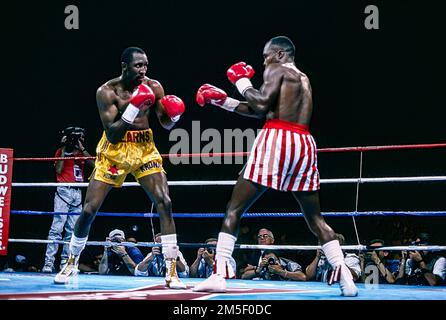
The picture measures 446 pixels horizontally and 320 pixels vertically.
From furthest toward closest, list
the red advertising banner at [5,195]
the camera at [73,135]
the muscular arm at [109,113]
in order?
the camera at [73,135]
the red advertising banner at [5,195]
the muscular arm at [109,113]

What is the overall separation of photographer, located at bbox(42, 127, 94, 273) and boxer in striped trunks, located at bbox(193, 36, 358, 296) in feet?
7.81

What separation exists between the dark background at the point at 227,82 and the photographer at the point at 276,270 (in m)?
2.12

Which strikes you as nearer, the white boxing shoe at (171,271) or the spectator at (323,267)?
the white boxing shoe at (171,271)

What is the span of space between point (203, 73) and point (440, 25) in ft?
10.3

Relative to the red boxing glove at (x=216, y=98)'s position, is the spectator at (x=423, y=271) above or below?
below

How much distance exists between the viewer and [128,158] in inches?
123

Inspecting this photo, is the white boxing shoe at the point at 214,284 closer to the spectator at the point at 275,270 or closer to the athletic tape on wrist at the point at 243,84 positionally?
the athletic tape on wrist at the point at 243,84

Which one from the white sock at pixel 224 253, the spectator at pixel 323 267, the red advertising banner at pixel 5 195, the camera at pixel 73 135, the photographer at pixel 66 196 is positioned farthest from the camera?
the camera at pixel 73 135

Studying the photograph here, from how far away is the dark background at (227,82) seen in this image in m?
7.14

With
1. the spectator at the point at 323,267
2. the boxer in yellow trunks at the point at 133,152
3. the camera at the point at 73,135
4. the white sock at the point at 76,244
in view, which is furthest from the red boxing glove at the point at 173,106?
the camera at the point at 73,135

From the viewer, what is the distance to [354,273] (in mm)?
3994

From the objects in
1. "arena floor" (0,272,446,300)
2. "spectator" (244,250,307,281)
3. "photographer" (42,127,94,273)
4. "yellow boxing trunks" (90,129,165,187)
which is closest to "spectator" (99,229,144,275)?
"photographer" (42,127,94,273)
